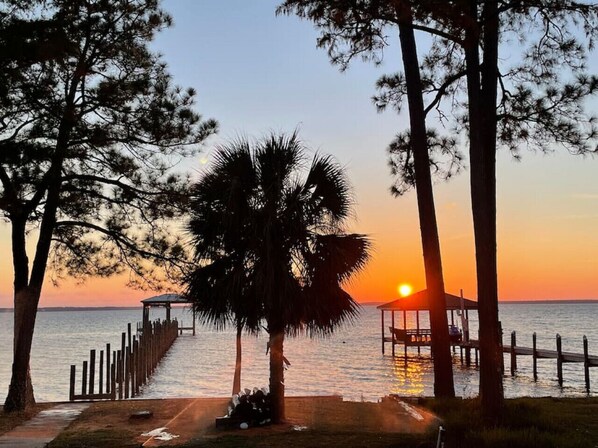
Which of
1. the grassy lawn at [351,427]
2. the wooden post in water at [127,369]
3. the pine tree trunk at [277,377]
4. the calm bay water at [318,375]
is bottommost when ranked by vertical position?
the calm bay water at [318,375]

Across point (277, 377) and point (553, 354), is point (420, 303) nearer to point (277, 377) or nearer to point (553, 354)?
point (553, 354)

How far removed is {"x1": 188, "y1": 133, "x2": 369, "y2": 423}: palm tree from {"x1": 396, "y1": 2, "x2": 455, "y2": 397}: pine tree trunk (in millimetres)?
2793

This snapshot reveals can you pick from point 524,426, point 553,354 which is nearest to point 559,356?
point 553,354

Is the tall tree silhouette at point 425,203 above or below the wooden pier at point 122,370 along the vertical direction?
above

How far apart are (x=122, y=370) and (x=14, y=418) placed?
40.9 feet

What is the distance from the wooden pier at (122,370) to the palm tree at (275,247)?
9.09 meters

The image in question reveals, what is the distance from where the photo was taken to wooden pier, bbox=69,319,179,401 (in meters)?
19.6

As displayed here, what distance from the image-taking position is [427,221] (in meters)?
13.1

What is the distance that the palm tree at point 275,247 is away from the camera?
33.4 feet

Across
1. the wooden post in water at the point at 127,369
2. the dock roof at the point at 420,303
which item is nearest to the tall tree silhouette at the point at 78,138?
the wooden post in water at the point at 127,369

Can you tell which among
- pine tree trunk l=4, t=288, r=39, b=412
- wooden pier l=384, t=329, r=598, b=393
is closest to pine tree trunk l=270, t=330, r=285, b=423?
pine tree trunk l=4, t=288, r=39, b=412

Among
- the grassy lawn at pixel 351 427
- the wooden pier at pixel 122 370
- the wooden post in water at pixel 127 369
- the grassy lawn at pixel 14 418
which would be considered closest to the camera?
the grassy lawn at pixel 351 427

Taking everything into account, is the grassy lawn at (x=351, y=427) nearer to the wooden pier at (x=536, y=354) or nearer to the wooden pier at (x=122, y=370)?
the wooden pier at (x=122, y=370)

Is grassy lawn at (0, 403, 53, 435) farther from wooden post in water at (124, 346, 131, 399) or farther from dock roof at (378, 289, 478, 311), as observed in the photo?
dock roof at (378, 289, 478, 311)
